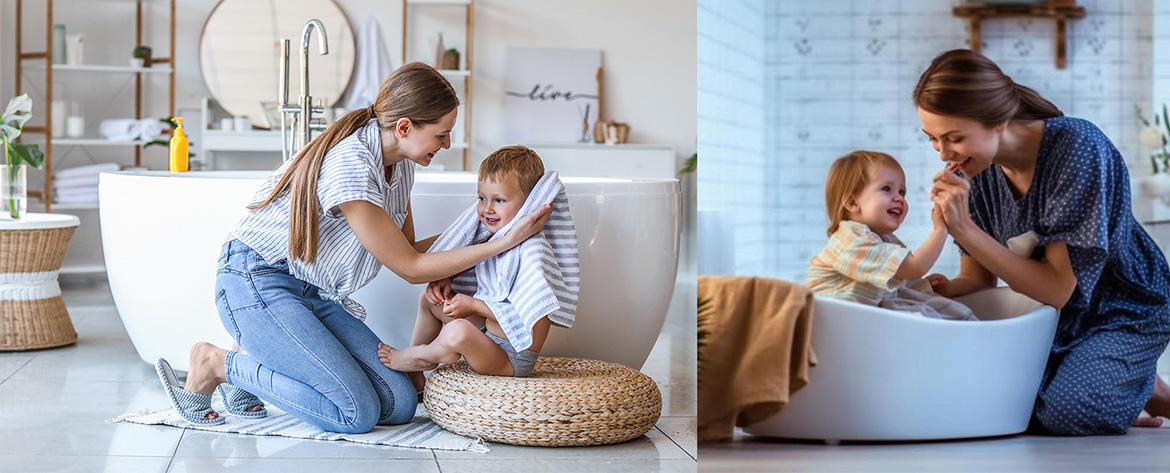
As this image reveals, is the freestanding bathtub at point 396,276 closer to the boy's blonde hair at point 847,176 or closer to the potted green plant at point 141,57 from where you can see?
the boy's blonde hair at point 847,176

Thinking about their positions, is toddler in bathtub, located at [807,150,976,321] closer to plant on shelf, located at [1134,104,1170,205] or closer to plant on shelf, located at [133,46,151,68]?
plant on shelf, located at [1134,104,1170,205]

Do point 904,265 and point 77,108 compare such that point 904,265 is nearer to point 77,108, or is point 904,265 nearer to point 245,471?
point 245,471

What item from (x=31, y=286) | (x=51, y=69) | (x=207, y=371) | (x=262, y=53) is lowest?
(x=207, y=371)

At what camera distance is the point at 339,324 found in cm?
200

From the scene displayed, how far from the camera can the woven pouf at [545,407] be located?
175cm

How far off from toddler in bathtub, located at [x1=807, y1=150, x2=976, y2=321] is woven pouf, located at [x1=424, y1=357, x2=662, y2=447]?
3.64ft

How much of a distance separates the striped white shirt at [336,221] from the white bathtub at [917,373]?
1252 millimetres

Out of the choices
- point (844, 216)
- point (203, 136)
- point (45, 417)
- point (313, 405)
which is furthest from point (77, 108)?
point (844, 216)

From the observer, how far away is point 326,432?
1884 millimetres

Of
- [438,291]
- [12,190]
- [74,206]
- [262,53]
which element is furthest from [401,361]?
[262,53]

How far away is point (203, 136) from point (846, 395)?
4375mm

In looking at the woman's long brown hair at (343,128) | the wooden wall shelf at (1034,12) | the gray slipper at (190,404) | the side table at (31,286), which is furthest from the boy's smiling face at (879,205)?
the side table at (31,286)

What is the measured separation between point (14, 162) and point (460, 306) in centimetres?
176

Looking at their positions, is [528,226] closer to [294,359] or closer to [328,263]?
[328,263]
